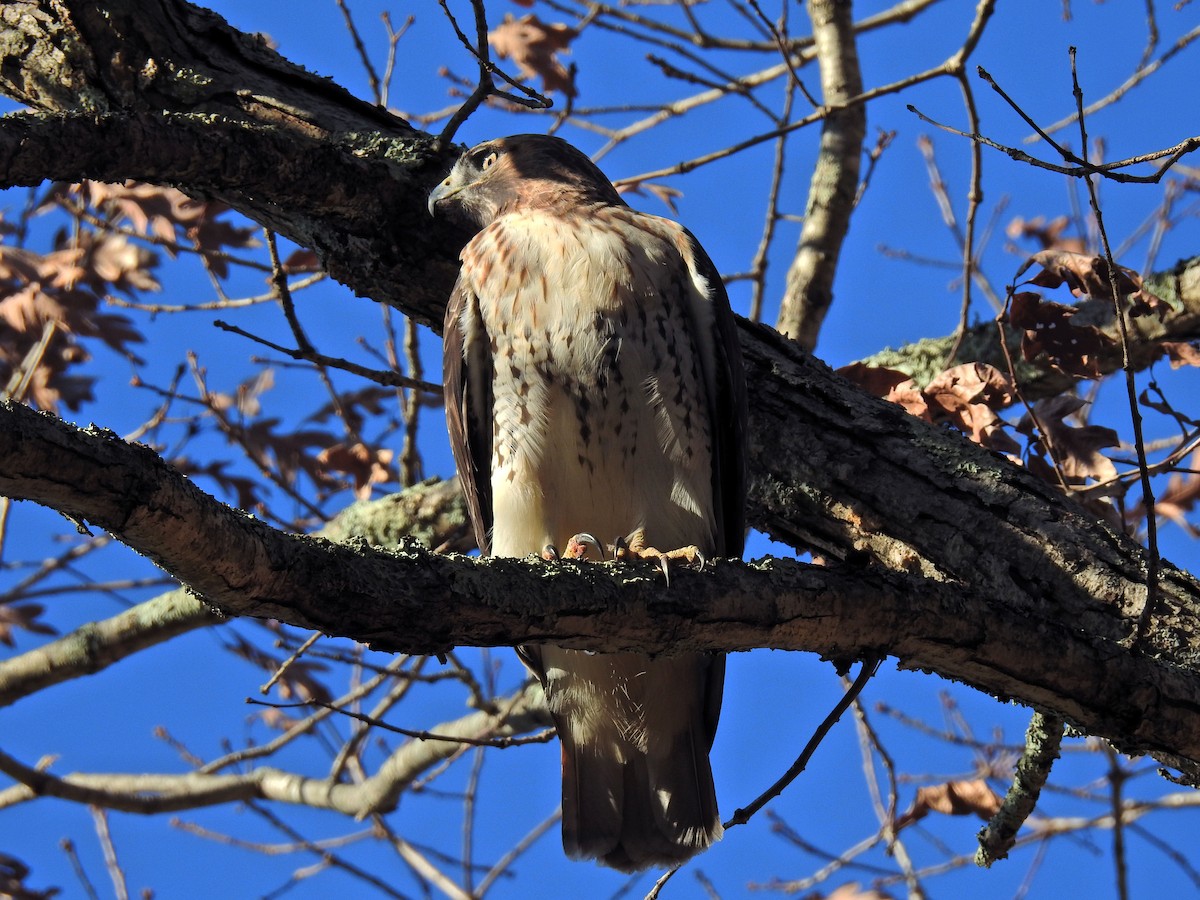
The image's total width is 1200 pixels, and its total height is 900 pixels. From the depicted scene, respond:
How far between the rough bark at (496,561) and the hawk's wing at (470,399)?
0.33 m

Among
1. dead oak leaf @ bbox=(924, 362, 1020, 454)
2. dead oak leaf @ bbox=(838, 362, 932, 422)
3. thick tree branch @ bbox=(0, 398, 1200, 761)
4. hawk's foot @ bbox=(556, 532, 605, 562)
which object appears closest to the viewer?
thick tree branch @ bbox=(0, 398, 1200, 761)

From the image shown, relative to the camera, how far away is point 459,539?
454 cm

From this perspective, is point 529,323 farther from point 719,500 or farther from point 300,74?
point 300,74

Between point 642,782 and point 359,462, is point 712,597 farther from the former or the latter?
point 359,462

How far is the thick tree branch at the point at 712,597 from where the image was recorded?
180 cm

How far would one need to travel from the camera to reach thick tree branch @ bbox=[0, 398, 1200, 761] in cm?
180

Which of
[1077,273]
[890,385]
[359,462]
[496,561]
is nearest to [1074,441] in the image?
[1077,273]

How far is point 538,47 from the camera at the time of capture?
17.1 feet

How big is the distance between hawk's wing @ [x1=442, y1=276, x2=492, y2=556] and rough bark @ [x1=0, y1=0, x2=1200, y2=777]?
1.09 feet

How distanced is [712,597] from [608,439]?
34.7 inches

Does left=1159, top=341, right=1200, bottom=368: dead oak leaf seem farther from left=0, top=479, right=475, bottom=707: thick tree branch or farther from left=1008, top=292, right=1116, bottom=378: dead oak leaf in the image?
left=0, top=479, right=475, bottom=707: thick tree branch

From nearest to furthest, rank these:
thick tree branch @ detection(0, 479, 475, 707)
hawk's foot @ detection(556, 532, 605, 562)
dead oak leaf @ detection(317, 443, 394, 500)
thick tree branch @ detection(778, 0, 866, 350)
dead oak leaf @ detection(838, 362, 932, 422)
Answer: hawk's foot @ detection(556, 532, 605, 562), dead oak leaf @ detection(838, 362, 932, 422), thick tree branch @ detection(0, 479, 475, 707), thick tree branch @ detection(778, 0, 866, 350), dead oak leaf @ detection(317, 443, 394, 500)

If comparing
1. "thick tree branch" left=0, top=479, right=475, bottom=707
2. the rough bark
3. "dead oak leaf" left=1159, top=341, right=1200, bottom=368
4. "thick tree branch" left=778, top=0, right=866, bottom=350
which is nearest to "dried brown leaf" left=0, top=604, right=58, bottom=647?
"thick tree branch" left=0, top=479, right=475, bottom=707

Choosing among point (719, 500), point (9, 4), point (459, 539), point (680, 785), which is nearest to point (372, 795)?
point (459, 539)
